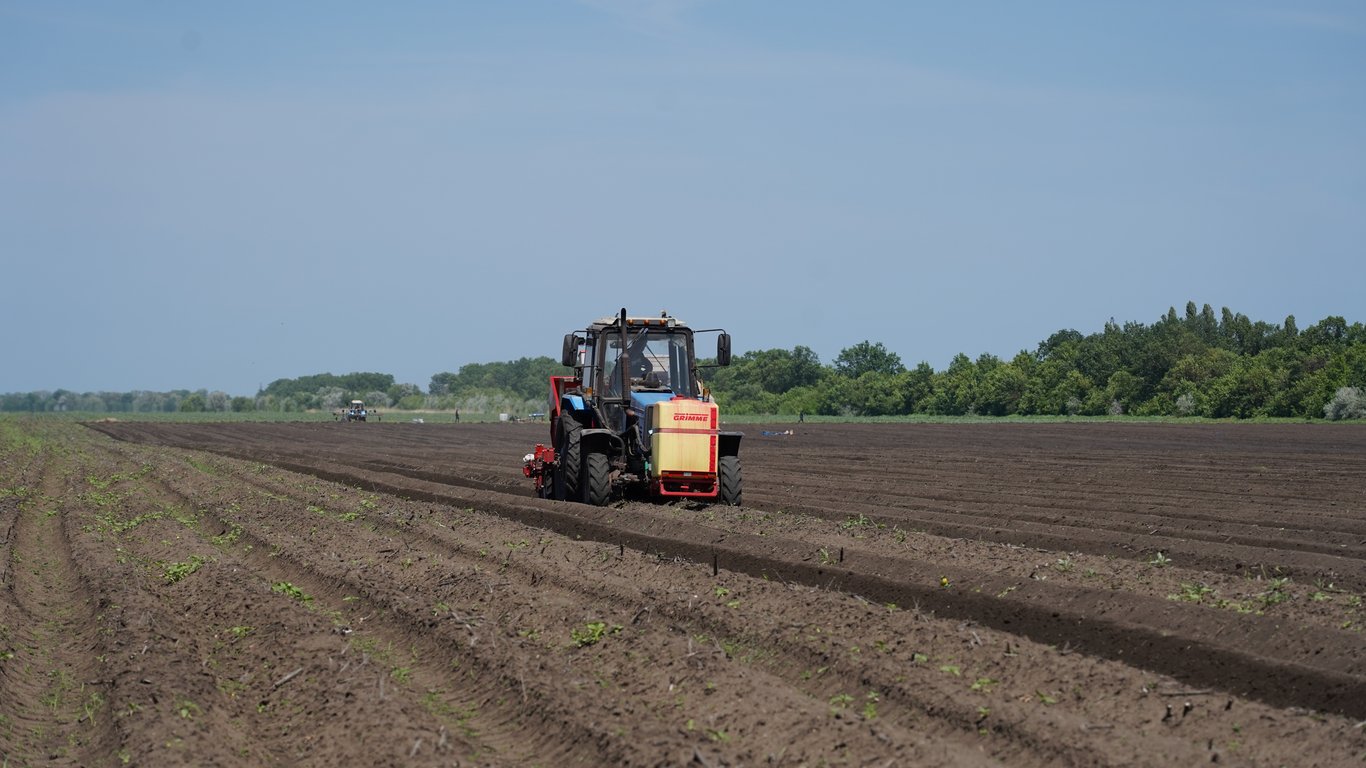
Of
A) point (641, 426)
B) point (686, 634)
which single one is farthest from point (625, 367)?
point (686, 634)

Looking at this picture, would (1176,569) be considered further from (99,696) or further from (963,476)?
(963,476)

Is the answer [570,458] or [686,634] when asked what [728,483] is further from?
[686,634]

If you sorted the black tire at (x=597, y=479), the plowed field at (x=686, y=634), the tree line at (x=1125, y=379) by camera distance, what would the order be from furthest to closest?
the tree line at (x=1125, y=379), the black tire at (x=597, y=479), the plowed field at (x=686, y=634)

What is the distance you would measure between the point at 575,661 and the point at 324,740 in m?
1.76

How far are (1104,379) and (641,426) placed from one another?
71.7m

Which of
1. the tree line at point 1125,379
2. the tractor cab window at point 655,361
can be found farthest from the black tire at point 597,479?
the tree line at point 1125,379

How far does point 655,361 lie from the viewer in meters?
17.3

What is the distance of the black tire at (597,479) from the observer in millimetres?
16781

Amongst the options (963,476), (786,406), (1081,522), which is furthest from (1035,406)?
(1081,522)

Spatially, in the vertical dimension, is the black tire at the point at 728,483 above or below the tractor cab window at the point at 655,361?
below

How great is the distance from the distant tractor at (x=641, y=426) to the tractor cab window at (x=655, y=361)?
0.5 inches

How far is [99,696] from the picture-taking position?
24.7ft

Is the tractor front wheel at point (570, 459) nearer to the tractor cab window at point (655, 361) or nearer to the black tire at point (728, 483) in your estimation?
the tractor cab window at point (655, 361)

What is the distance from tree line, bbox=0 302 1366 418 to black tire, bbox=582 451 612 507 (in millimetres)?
37996
